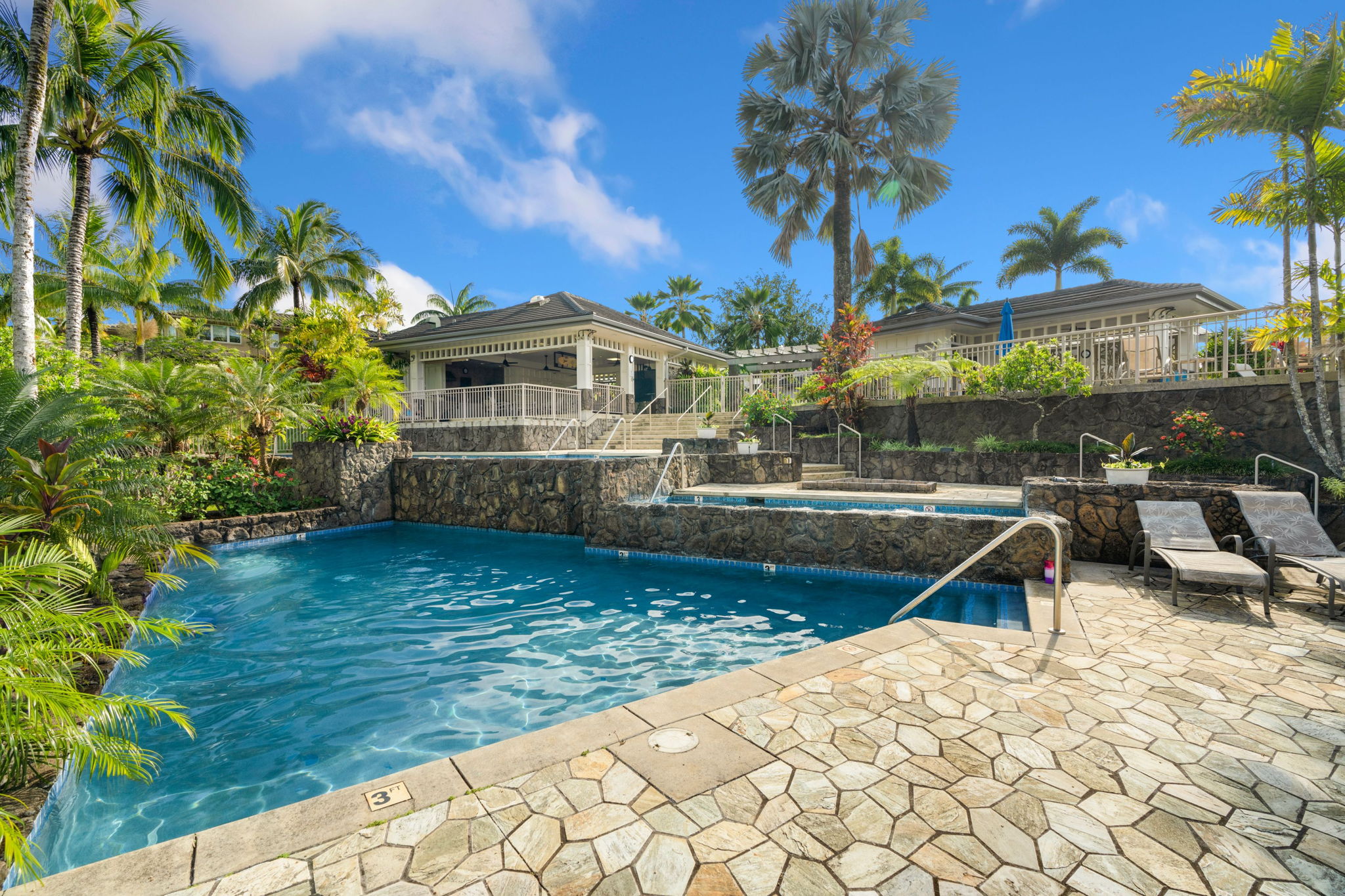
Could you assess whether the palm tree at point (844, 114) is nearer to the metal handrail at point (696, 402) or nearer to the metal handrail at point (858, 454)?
the metal handrail at point (858, 454)

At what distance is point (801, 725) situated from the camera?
2.98 meters

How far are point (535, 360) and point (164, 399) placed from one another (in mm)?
13766

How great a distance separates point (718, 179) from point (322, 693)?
1786 centimetres

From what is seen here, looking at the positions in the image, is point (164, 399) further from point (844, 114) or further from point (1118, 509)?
point (844, 114)

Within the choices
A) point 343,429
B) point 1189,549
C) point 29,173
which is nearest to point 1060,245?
point 1189,549

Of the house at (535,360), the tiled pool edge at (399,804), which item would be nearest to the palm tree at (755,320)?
the house at (535,360)

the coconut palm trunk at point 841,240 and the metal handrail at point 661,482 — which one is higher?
the coconut palm trunk at point 841,240

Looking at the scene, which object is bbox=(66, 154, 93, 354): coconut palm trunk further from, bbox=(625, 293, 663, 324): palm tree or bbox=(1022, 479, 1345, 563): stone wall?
bbox=(625, 293, 663, 324): palm tree

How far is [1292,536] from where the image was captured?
5488 mm

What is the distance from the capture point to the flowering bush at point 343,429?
12.6 meters

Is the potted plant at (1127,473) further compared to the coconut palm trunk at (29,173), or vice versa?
the coconut palm trunk at (29,173)

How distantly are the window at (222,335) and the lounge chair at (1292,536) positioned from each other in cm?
3849

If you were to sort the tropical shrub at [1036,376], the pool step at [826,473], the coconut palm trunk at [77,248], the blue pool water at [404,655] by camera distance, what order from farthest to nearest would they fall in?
1. the pool step at [826,473]
2. the coconut palm trunk at [77,248]
3. the tropical shrub at [1036,376]
4. the blue pool water at [404,655]

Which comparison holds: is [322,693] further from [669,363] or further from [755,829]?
[669,363]
